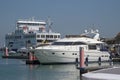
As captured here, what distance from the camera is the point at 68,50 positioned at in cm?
5459

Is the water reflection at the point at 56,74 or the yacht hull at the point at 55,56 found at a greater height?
the yacht hull at the point at 55,56

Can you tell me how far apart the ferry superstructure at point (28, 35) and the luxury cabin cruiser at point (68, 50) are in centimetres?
5305

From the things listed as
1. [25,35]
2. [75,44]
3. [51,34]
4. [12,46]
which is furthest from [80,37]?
[12,46]

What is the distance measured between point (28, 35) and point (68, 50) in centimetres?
6563

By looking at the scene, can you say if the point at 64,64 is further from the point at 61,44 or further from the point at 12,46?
the point at 12,46

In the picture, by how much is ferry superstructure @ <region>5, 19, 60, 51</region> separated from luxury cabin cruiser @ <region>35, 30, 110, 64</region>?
53053 millimetres

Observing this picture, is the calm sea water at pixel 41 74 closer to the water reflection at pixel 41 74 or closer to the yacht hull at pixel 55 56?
the water reflection at pixel 41 74

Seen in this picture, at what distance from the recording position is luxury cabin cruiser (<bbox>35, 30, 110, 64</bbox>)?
178ft

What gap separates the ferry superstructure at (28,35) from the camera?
370 feet

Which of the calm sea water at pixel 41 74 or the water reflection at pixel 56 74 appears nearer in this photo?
the water reflection at pixel 56 74

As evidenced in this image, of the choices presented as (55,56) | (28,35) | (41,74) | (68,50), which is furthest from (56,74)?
(28,35)

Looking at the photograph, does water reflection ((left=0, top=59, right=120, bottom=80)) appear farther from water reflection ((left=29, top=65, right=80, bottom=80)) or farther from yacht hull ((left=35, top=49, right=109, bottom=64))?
yacht hull ((left=35, top=49, right=109, bottom=64))

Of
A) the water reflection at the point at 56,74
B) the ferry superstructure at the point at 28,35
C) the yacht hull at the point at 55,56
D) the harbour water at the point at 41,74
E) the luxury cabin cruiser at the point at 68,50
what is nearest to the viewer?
the water reflection at the point at 56,74

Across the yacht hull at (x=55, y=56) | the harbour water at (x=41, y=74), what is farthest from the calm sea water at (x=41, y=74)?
the yacht hull at (x=55, y=56)
